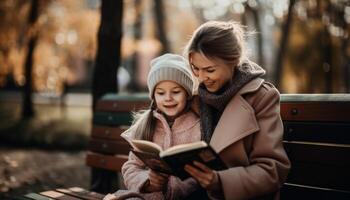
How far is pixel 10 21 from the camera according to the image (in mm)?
13891

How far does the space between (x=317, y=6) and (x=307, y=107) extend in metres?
11.6

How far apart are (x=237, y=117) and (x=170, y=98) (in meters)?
0.52

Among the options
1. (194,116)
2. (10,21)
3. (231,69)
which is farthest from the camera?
(10,21)

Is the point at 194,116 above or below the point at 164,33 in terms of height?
below

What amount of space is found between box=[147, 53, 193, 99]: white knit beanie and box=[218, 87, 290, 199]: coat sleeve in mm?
549

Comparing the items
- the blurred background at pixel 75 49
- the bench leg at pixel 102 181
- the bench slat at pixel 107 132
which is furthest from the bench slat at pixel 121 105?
the blurred background at pixel 75 49

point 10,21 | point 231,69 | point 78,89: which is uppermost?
point 10,21

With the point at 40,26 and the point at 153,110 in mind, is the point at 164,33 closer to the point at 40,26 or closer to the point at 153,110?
the point at 40,26

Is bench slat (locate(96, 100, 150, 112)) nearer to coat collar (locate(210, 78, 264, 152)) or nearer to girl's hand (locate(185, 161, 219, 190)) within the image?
coat collar (locate(210, 78, 264, 152))

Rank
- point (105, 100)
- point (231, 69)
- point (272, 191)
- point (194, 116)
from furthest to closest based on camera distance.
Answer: point (105, 100), point (194, 116), point (231, 69), point (272, 191)

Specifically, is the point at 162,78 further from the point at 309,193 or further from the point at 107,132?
the point at 107,132

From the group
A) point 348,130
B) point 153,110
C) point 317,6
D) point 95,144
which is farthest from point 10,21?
point 348,130

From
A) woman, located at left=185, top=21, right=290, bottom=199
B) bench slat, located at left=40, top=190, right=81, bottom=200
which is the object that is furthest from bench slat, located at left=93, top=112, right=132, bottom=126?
woman, located at left=185, top=21, right=290, bottom=199

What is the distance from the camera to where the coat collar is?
9.81 ft
